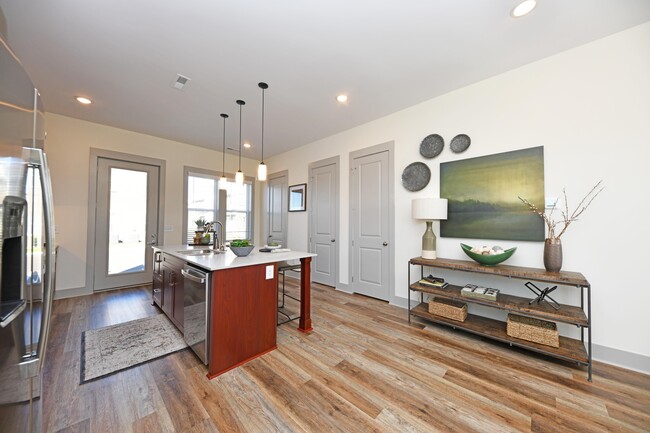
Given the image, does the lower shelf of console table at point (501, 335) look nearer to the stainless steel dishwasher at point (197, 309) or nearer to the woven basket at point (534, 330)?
the woven basket at point (534, 330)

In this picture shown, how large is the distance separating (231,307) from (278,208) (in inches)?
148

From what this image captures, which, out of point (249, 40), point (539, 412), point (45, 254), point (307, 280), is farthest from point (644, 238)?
point (45, 254)

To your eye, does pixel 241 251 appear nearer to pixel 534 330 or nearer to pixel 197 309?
pixel 197 309

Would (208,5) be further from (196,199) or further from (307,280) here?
(196,199)

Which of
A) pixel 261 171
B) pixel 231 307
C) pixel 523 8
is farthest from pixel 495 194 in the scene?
pixel 231 307

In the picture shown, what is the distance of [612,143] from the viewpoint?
2041mm

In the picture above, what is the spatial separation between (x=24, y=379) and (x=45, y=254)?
454 mm

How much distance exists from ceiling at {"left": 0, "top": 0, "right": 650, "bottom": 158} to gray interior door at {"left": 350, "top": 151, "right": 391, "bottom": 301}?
901 millimetres

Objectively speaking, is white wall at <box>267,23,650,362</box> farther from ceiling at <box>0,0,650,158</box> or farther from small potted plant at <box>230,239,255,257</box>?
small potted plant at <box>230,239,255,257</box>

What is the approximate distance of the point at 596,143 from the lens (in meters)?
2.11

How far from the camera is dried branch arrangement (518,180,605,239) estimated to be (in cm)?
211

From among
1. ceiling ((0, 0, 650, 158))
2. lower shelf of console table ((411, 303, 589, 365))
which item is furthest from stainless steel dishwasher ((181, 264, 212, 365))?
lower shelf of console table ((411, 303, 589, 365))

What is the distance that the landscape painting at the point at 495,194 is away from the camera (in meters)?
2.38

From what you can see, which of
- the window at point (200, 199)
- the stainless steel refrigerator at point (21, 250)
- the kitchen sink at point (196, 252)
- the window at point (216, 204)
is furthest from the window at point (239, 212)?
the stainless steel refrigerator at point (21, 250)
